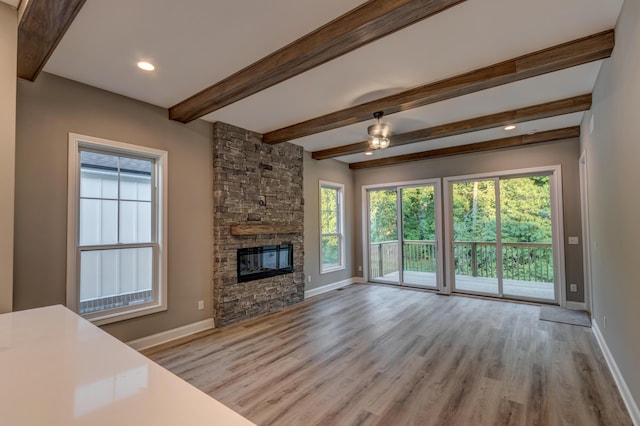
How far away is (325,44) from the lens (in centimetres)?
221

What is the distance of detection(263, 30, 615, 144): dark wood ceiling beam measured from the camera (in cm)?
238

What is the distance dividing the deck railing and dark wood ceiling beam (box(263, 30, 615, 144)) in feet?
11.5

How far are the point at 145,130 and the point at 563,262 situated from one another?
6210 mm

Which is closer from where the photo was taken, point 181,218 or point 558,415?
point 558,415

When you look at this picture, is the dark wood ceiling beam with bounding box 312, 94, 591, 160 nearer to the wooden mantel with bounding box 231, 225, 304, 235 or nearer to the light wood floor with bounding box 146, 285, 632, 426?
the wooden mantel with bounding box 231, 225, 304, 235

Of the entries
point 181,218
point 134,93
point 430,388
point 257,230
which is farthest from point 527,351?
point 134,93

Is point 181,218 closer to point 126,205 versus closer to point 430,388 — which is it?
point 126,205

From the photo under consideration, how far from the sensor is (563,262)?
15.8 feet

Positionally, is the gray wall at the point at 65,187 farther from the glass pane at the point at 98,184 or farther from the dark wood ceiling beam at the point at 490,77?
the dark wood ceiling beam at the point at 490,77

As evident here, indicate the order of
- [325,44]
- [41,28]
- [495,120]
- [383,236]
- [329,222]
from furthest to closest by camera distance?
[383,236]
[329,222]
[495,120]
[325,44]
[41,28]

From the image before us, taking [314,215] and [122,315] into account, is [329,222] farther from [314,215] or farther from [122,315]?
[122,315]

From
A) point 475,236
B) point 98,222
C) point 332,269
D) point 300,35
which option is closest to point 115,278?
point 98,222

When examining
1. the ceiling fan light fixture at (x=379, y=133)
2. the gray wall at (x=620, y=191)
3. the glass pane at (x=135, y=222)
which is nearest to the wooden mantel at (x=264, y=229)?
the glass pane at (x=135, y=222)

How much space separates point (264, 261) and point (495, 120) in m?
3.76
